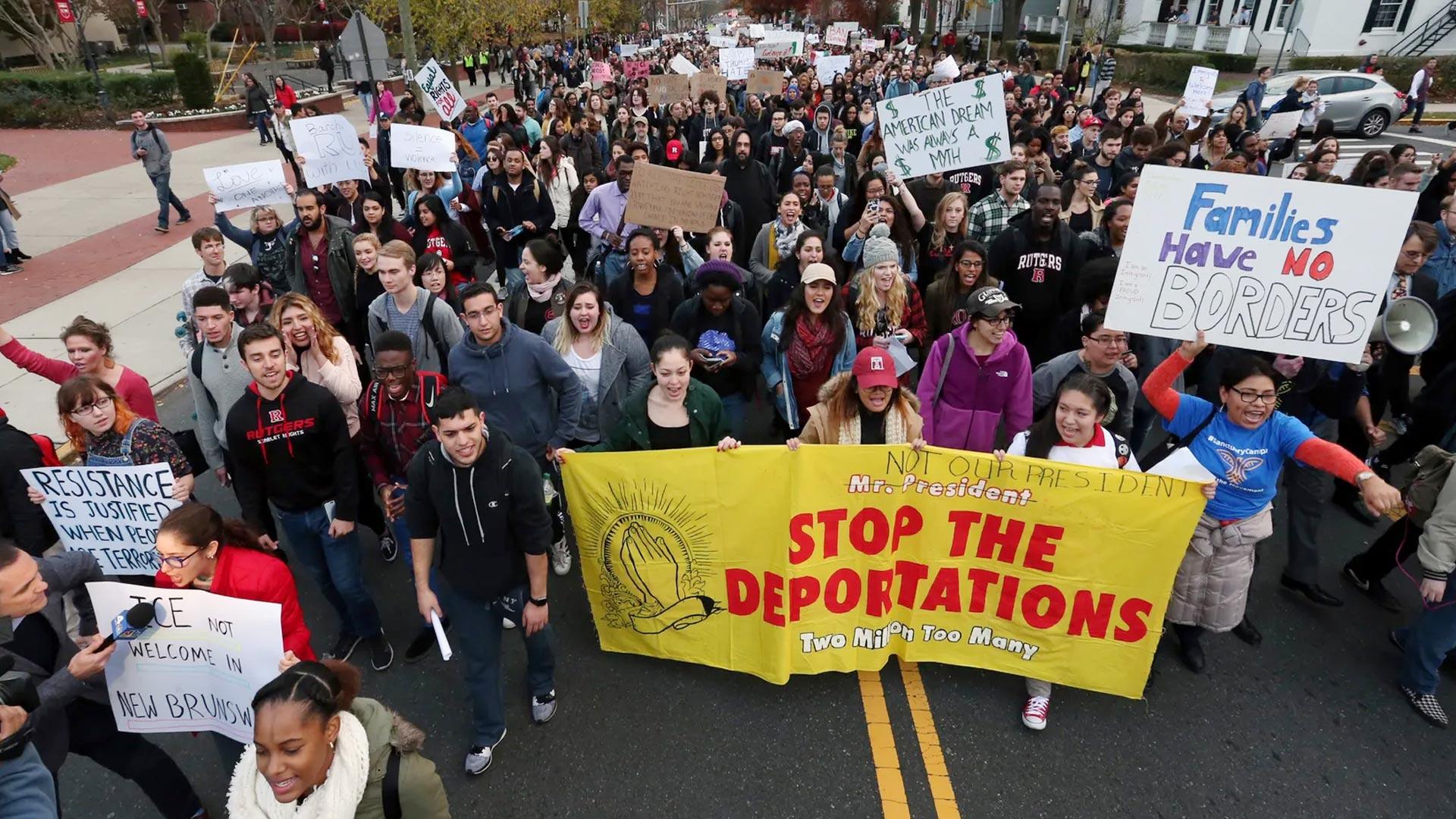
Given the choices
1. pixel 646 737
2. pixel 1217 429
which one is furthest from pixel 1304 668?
pixel 646 737

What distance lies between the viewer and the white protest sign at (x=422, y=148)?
827 centimetres

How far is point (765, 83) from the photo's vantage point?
16484 mm

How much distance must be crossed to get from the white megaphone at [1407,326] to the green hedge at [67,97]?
30489mm

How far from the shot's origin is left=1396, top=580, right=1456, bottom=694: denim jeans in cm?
381

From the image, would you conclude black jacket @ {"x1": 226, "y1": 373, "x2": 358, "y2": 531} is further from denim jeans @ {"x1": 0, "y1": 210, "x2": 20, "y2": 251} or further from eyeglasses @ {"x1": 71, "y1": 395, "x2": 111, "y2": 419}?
denim jeans @ {"x1": 0, "y1": 210, "x2": 20, "y2": 251}

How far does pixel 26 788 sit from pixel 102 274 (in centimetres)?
1115

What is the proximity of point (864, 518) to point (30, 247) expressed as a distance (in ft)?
47.2

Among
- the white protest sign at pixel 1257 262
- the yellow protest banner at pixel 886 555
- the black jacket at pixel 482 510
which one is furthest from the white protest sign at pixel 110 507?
the white protest sign at pixel 1257 262

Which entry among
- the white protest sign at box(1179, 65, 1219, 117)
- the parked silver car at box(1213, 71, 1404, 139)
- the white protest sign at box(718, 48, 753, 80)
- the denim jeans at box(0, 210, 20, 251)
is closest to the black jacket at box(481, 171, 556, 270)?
the denim jeans at box(0, 210, 20, 251)

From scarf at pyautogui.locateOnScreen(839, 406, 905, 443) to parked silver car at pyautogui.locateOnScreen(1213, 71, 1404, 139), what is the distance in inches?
842

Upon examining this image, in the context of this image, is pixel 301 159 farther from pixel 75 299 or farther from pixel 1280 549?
pixel 1280 549

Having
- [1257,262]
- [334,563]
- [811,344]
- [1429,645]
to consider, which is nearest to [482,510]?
[334,563]

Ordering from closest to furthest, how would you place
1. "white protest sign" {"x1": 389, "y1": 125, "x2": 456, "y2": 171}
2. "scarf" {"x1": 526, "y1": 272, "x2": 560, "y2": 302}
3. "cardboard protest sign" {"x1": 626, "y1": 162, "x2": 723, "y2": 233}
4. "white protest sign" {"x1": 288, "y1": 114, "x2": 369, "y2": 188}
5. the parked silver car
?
"scarf" {"x1": 526, "y1": 272, "x2": 560, "y2": 302} → "cardboard protest sign" {"x1": 626, "y1": 162, "x2": 723, "y2": 233} → "white protest sign" {"x1": 288, "y1": 114, "x2": 369, "y2": 188} → "white protest sign" {"x1": 389, "y1": 125, "x2": 456, "y2": 171} → the parked silver car

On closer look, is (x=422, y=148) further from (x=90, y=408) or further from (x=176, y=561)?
(x=176, y=561)
